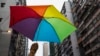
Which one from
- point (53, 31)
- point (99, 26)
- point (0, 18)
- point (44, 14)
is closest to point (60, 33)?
point (53, 31)

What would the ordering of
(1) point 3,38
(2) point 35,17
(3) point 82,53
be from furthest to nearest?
(3) point 82,53 < (1) point 3,38 < (2) point 35,17

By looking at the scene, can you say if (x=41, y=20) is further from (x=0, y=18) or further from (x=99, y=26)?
(x=99, y=26)

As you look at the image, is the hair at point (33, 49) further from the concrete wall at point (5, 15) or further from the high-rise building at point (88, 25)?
the high-rise building at point (88, 25)

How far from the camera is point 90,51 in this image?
49.4 m

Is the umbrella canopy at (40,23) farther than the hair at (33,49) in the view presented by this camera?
Yes

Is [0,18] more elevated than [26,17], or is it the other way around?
[26,17]

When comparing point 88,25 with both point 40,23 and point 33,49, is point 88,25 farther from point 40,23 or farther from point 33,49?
point 33,49

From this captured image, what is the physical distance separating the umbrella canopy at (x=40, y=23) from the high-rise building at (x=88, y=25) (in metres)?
36.7

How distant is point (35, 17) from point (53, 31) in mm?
613

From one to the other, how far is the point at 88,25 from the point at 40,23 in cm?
4491

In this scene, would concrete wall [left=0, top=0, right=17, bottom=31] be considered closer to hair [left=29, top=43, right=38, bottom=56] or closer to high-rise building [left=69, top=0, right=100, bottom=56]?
high-rise building [left=69, top=0, right=100, bottom=56]

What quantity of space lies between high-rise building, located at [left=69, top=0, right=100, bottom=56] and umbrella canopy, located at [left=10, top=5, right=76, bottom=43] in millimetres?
36728

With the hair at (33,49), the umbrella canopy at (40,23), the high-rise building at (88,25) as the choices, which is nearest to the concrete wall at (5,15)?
the high-rise building at (88,25)

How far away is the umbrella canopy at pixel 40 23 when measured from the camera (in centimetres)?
576
